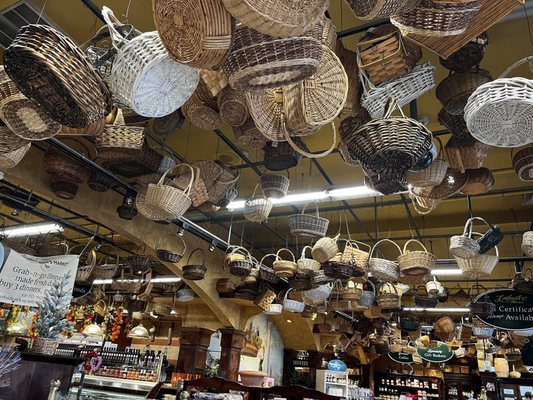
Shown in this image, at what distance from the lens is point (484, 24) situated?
1.95 metres

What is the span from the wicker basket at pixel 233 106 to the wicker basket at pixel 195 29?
770mm

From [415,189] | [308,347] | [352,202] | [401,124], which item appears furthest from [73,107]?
[308,347]

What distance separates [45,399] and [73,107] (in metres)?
3.32

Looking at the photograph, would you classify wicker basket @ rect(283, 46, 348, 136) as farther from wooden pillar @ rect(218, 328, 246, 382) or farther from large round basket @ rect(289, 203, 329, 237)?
wooden pillar @ rect(218, 328, 246, 382)

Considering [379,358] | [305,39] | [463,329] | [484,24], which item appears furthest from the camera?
[379,358]

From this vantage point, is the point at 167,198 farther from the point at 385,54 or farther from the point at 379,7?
the point at 379,7

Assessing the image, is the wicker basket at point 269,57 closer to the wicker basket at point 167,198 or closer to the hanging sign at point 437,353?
the wicker basket at point 167,198

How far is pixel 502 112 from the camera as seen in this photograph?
2.08 meters

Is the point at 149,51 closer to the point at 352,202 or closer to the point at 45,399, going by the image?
the point at 45,399

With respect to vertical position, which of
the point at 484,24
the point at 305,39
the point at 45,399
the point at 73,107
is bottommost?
the point at 45,399

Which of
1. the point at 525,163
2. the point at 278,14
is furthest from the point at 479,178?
the point at 278,14

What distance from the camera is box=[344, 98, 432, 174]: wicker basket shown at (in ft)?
7.43

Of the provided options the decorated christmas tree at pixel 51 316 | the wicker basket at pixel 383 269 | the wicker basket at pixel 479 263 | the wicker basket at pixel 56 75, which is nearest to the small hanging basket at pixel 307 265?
the wicker basket at pixel 383 269

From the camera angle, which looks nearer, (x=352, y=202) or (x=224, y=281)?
(x=352, y=202)
